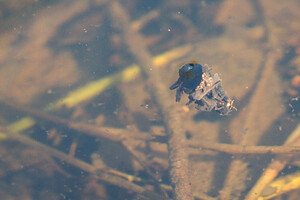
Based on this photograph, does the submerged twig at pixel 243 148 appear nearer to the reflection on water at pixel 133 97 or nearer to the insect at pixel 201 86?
the reflection on water at pixel 133 97

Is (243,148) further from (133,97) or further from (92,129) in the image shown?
(92,129)

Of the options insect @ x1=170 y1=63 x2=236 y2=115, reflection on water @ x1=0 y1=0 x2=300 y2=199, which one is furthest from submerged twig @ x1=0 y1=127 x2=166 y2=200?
insect @ x1=170 y1=63 x2=236 y2=115

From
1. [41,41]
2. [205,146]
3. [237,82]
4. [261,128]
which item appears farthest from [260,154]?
[41,41]

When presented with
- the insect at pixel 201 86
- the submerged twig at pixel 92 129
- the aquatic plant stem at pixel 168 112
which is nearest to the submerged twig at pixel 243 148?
the aquatic plant stem at pixel 168 112

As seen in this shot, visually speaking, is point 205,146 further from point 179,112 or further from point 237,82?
point 237,82

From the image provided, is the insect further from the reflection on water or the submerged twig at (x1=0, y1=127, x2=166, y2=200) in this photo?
the submerged twig at (x1=0, y1=127, x2=166, y2=200)
